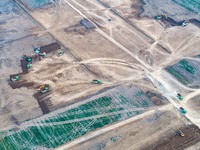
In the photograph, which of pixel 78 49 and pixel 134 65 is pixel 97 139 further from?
pixel 78 49

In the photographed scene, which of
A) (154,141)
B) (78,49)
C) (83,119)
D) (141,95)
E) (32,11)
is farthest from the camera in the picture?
(32,11)

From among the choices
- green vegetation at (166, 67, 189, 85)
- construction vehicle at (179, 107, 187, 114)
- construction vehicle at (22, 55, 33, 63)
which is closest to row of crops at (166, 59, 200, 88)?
green vegetation at (166, 67, 189, 85)

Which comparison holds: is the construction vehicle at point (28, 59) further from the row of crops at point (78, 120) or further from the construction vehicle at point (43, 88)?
the row of crops at point (78, 120)

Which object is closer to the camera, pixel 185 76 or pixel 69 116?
pixel 69 116

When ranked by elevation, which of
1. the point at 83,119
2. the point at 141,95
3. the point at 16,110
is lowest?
the point at 16,110

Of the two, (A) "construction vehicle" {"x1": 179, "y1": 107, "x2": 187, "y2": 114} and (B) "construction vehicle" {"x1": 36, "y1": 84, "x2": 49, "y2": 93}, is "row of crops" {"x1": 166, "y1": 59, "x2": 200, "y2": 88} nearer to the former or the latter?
(A) "construction vehicle" {"x1": 179, "y1": 107, "x2": 187, "y2": 114}

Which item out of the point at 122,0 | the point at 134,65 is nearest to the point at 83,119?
the point at 134,65
